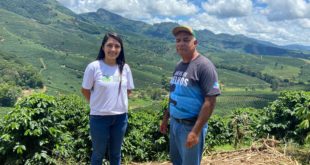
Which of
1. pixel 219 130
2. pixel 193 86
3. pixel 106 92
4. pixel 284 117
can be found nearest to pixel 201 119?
pixel 193 86

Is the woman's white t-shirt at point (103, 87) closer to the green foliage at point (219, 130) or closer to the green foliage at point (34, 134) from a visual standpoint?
the green foliage at point (34, 134)

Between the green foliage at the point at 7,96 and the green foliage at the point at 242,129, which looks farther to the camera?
the green foliage at the point at 7,96

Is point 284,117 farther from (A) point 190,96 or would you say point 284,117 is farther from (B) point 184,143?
(A) point 190,96

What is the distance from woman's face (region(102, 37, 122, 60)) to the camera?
3988mm

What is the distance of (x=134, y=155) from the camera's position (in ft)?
20.7

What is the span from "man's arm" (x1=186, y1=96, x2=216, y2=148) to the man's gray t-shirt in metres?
0.07

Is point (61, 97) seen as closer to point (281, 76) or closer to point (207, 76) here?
point (207, 76)

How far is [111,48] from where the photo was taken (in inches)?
157

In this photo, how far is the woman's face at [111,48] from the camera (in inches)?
157

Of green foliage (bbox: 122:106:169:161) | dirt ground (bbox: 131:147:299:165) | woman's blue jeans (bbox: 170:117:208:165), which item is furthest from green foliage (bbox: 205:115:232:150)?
woman's blue jeans (bbox: 170:117:208:165)

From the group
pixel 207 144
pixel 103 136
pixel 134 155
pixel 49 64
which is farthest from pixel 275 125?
pixel 49 64

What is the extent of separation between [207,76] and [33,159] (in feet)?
9.98

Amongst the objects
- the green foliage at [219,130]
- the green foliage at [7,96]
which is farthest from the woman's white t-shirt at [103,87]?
the green foliage at [7,96]

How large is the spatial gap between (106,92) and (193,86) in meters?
1.19
